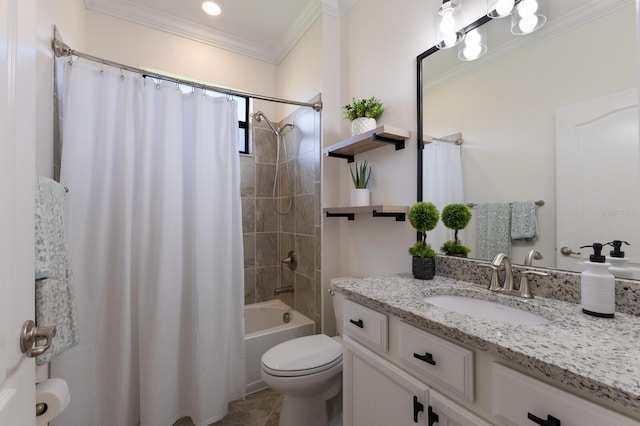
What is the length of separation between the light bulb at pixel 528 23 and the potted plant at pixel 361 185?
95 centimetres

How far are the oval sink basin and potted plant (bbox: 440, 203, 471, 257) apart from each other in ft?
0.86

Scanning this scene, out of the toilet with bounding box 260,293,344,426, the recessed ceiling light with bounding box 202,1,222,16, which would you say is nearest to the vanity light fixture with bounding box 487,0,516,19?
the toilet with bounding box 260,293,344,426

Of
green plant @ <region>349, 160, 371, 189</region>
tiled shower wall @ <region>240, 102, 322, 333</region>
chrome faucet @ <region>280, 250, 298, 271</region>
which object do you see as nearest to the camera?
green plant @ <region>349, 160, 371, 189</region>

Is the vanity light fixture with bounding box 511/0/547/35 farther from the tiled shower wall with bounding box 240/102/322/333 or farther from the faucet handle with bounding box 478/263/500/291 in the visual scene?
the tiled shower wall with bounding box 240/102/322/333

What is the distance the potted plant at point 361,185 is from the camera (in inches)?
68.7

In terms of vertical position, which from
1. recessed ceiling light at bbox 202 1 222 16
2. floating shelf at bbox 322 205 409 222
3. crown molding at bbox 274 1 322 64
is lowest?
floating shelf at bbox 322 205 409 222

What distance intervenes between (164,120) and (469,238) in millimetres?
1717

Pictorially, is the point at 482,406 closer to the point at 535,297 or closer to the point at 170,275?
the point at 535,297

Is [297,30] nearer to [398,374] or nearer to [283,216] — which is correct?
[283,216]

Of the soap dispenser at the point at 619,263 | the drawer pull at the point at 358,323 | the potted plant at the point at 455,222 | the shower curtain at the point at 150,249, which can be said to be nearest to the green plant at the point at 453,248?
the potted plant at the point at 455,222

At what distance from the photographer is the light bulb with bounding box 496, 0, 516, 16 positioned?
1.11 metres

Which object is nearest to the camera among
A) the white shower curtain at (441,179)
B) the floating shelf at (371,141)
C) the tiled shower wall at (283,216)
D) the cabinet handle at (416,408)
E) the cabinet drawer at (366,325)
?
the cabinet handle at (416,408)

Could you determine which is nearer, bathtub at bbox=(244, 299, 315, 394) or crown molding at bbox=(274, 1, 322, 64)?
bathtub at bbox=(244, 299, 315, 394)

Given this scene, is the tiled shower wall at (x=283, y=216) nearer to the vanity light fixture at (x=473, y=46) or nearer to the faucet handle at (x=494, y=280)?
the vanity light fixture at (x=473, y=46)
